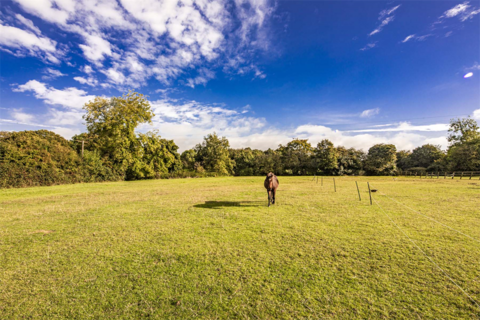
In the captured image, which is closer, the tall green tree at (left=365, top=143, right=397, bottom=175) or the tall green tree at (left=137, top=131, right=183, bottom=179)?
the tall green tree at (left=137, top=131, right=183, bottom=179)

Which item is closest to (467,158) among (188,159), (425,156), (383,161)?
(383,161)

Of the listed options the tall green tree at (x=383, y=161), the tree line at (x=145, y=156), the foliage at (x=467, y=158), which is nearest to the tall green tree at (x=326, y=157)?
the tree line at (x=145, y=156)

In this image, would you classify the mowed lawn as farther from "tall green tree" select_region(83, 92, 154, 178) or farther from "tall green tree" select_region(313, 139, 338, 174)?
"tall green tree" select_region(313, 139, 338, 174)

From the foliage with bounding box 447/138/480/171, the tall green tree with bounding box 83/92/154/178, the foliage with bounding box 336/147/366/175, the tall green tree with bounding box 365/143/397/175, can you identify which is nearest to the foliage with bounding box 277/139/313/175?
the foliage with bounding box 336/147/366/175

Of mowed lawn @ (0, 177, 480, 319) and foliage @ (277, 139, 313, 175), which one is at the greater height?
foliage @ (277, 139, 313, 175)

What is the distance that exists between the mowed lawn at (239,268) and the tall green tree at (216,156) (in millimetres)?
37872

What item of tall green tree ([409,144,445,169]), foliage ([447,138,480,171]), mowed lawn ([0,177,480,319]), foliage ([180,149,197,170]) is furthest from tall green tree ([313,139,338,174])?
mowed lawn ([0,177,480,319])

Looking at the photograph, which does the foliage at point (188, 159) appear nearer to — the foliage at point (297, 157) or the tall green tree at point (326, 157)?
the foliage at point (297, 157)

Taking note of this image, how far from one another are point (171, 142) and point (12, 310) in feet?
125

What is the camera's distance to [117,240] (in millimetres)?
5473

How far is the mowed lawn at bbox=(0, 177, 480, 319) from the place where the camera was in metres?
2.89

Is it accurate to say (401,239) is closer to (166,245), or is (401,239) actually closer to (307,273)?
(307,273)

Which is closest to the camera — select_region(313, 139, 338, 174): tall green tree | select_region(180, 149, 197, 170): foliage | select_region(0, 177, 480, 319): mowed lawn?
select_region(0, 177, 480, 319): mowed lawn

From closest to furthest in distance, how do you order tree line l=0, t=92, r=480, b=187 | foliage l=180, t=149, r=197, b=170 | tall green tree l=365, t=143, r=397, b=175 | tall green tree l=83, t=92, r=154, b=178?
tree line l=0, t=92, r=480, b=187
tall green tree l=83, t=92, r=154, b=178
tall green tree l=365, t=143, r=397, b=175
foliage l=180, t=149, r=197, b=170
